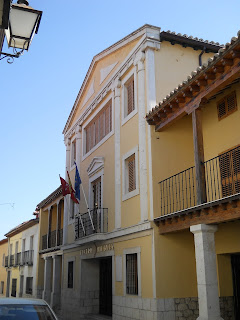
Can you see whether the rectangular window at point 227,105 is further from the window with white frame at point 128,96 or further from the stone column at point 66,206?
the stone column at point 66,206

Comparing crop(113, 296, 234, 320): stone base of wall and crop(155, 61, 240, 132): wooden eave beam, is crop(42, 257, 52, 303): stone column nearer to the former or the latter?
crop(113, 296, 234, 320): stone base of wall

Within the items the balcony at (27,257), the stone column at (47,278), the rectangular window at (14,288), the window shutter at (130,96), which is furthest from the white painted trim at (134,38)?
the rectangular window at (14,288)

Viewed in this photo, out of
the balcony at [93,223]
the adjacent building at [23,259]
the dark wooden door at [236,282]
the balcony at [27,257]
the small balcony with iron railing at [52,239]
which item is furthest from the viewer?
the balcony at [27,257]

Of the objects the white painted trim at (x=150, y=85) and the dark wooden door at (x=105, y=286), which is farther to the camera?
the dark wooden door at (x=105, y=286)

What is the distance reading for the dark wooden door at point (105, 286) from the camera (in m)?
17.6

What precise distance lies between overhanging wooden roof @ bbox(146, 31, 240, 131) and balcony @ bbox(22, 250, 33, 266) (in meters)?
20.7

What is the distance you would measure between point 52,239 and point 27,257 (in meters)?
7.04

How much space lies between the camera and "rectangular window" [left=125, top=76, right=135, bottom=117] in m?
15.2

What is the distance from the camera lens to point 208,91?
10367mm

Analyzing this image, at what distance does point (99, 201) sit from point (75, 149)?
5895 millimetres

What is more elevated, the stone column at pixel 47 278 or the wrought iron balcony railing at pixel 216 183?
the wrought iron balcony railing at pixel 216 183

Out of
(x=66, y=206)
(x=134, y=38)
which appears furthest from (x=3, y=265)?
(x=134, y=38)

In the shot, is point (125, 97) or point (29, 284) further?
point (29, 284)

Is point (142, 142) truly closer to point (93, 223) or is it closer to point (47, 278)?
point (93, 223)
